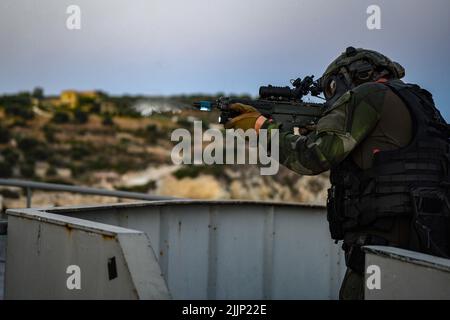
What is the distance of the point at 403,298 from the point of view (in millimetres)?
2645

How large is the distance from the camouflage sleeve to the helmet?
29 centimetres

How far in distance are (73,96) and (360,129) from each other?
5242 centimetres

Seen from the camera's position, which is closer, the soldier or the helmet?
the soldier

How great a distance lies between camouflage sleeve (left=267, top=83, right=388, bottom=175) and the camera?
134 inches

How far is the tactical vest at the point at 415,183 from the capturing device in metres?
3.39

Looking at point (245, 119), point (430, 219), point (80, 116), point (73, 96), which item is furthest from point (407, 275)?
point (73, 96)

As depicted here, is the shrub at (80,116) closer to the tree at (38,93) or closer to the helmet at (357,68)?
the tree at (38,93)

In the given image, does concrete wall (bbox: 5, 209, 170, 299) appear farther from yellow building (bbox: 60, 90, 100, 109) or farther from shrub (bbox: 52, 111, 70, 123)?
yellow building (bbox: 60, 90, 100, 109)

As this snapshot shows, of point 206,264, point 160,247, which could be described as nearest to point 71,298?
point 160,247

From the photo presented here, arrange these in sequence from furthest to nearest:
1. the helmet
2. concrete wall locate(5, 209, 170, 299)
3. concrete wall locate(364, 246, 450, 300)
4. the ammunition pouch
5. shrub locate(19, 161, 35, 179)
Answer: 1. shrub locate(19, 161, 35, 179)
2. the helmet
3. the ammunition pouch
4. concrete wall locate(5, 209, 170, 299)
5. concrete wall locate(364, 246, 450, 300)

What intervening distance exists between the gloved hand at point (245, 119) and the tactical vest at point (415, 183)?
2.12 feet

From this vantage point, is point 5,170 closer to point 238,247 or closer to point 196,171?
point 196,171

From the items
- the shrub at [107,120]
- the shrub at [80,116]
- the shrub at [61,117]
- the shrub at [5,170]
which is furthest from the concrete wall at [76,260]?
the shrub at [107,120]

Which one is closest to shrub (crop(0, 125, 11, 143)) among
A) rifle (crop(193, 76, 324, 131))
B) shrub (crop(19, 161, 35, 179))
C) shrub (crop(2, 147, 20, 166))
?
shrub (crop(2, 147, 20, 166))
